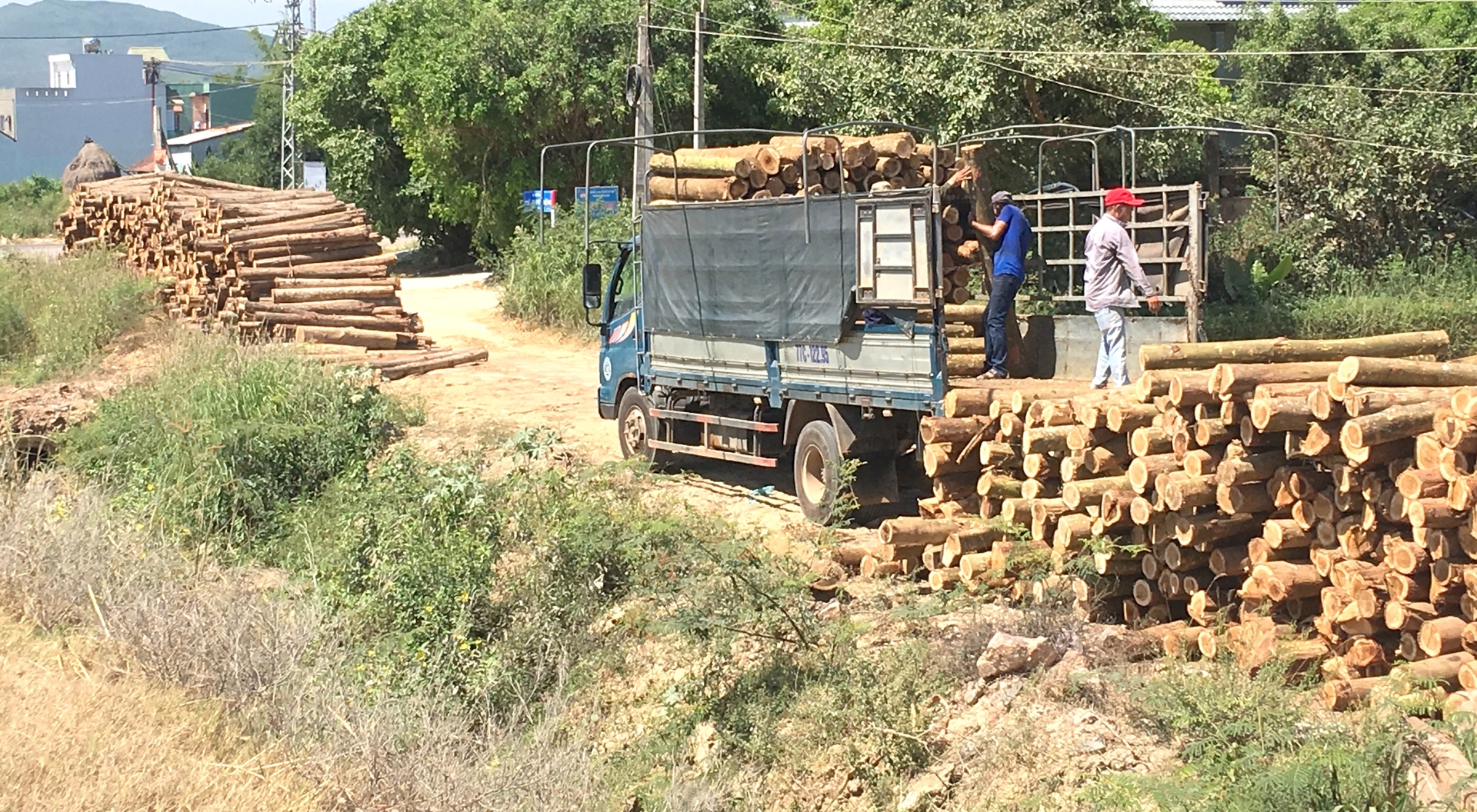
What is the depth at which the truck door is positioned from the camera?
1352 centimetres

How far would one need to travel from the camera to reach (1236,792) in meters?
5.86

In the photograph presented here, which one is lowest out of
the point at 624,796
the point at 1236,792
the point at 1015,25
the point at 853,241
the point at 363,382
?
the point at 624,796

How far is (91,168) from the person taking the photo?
43.3 meters

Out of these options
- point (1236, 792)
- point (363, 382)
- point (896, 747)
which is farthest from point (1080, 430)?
point (363, 382)

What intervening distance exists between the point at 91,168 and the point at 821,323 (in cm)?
3820

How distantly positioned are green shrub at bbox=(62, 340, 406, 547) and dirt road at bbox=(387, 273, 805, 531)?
98 centimetres

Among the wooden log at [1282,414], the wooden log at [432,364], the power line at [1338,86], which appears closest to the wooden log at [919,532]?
the wooden log at [1282,414]

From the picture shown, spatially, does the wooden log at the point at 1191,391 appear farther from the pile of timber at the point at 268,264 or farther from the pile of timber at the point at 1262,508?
the pile of timber at the point at 268,264

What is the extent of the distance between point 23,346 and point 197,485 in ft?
29.5

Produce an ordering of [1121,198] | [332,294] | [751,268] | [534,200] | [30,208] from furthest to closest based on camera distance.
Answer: [30,208], [534,200], [332,294], [751,268], [1121,198]

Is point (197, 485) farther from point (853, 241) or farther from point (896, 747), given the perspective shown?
point (896, 747)

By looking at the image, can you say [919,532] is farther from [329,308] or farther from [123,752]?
[329,308]

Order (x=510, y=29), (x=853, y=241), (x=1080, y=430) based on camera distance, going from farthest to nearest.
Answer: (x=510, y=29)
(x=853, y=241)
(x=1080, y=430)

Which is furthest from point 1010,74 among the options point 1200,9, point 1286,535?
point 1200,9
